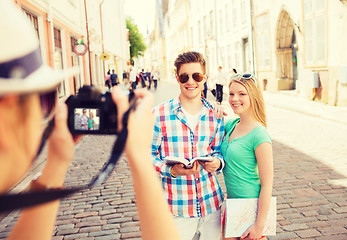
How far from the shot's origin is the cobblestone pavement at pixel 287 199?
11.8ft

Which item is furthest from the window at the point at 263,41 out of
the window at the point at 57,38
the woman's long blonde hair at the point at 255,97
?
the woman's long blonde hair at the point at 255,97

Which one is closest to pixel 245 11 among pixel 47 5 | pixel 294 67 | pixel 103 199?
pixel 294 67

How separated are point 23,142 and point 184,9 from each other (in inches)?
1779

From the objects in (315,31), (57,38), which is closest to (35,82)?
(315,31)

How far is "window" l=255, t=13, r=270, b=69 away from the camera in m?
18.4

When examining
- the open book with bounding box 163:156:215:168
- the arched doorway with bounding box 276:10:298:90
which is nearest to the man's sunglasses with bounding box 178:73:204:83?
the open book with bounding box 163:156:215:168

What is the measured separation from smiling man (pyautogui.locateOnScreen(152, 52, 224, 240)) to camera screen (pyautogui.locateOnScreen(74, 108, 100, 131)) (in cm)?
127

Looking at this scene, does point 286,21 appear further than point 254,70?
No

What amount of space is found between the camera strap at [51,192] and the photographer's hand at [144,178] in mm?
20

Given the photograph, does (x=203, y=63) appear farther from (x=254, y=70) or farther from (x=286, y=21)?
(x=254, y=70)

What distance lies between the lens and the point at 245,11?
21.2 m

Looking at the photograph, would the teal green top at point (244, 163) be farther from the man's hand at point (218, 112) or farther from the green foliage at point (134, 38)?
the green foliage at point (134, 38)

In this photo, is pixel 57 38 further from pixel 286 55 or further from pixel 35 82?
pixel 35 82

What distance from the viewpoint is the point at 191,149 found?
89.7 inches
